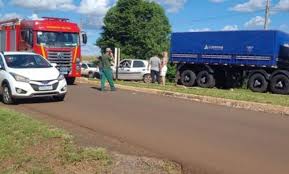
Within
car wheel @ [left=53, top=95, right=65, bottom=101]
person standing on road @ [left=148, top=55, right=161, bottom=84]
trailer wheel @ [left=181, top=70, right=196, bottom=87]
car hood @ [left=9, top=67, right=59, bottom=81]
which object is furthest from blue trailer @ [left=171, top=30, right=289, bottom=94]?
car hood @ [left=9, top=67, right=59, bottom=81]

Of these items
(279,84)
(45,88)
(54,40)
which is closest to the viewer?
(45,88)

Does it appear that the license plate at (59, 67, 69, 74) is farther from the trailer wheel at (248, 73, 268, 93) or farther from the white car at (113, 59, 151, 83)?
the white car at (113, 59, 151, 83)

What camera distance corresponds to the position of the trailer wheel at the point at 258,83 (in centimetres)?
2486

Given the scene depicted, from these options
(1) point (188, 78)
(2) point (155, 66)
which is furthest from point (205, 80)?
(2) point (155, 66)

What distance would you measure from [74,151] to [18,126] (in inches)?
96.5

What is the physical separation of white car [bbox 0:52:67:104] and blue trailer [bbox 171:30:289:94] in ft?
37.5

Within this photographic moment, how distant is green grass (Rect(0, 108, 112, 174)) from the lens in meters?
7.72

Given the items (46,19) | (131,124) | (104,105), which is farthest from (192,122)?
(46,19)

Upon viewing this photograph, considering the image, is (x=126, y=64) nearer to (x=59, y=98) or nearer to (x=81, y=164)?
(x=59, y=98)

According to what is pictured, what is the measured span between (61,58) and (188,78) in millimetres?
7983

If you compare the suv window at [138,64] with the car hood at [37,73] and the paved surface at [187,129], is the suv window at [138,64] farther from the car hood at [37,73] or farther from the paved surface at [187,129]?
the car hood at [37,73]

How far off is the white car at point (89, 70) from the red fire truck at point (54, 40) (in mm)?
17617

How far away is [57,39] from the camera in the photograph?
922 inches

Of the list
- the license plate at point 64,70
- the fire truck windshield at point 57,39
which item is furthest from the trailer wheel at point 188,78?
the license plate at point 64,70
